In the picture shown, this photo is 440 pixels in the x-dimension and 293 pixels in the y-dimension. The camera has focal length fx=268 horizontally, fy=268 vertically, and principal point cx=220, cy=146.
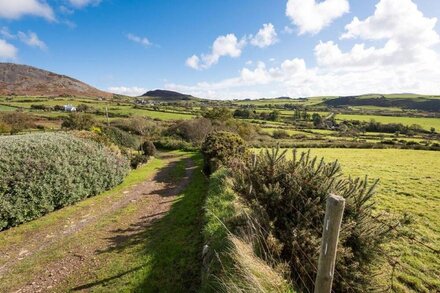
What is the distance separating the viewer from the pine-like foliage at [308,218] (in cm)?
495

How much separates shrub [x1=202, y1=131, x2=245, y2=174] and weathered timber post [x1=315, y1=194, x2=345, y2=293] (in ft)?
46.3

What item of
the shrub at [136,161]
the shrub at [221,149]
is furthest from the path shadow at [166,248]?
the shrub at [136,161]

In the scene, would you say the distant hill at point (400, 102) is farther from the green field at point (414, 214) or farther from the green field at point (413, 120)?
the green field at point (414, 214)

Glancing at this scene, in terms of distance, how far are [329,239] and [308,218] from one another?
2697 mm

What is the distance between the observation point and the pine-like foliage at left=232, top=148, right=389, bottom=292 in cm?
495

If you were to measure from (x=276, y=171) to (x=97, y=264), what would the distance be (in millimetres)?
5961

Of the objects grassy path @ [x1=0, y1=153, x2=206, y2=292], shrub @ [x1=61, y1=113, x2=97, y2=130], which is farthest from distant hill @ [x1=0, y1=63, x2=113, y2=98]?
grassy path @ [x1=0, y1=153, x2=206, y2=292]

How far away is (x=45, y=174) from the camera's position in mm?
11938

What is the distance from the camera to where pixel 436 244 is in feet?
29.1

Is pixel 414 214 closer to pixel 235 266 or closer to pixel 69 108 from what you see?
pixel 235 266

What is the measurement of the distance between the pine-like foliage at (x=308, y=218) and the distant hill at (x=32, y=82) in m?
60.5

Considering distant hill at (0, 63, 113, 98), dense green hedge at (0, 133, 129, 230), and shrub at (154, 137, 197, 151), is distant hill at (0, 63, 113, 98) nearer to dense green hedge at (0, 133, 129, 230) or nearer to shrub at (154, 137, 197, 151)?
shrub at (154, 137, 197, 151)

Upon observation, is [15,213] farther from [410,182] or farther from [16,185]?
[410,182]

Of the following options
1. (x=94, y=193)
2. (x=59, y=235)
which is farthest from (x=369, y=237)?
(x=94, y=193)
